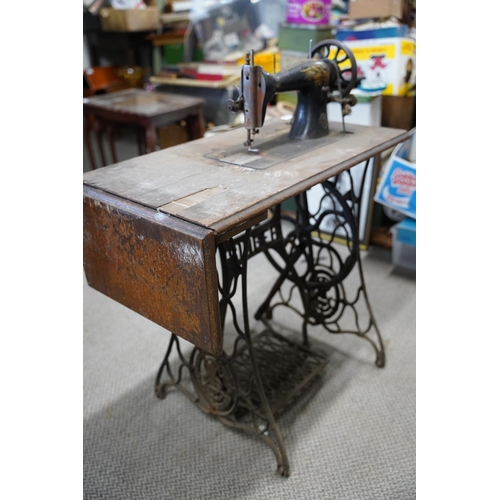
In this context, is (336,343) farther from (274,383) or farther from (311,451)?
(311,451)

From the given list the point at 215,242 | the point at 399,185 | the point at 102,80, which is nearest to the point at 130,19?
the point at 102,80

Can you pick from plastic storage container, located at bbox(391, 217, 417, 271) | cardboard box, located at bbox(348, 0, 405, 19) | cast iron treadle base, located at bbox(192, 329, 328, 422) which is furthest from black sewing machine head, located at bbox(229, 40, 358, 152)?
cardboard box, located at bbox(348, 0, 405, 19)

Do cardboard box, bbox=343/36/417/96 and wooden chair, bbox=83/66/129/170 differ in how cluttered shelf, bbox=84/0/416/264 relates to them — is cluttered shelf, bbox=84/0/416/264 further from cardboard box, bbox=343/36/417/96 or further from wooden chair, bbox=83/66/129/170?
wooden chair, bbox=83/66/129/170

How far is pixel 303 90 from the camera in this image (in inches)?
66.7

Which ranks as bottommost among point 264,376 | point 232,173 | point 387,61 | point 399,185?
point 264,376

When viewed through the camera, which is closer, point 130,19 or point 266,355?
point 266,355

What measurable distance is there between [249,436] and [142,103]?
2493mm

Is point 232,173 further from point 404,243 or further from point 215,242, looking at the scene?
point 404,243

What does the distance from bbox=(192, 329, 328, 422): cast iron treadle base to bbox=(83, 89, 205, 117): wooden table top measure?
1783 mm

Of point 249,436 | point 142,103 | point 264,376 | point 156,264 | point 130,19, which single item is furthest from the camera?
point 130,19

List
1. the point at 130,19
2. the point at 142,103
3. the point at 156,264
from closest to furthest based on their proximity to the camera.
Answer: the point at 156,264 < the point at 142,103 < the point at 130,19

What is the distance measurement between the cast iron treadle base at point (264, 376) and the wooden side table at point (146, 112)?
1.64 meters

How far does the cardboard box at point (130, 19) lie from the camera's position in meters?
4.48

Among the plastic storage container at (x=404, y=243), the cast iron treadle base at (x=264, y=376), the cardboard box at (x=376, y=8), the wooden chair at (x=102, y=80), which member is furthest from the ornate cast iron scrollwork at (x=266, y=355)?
the wooden chair at (x=102, y=80)
